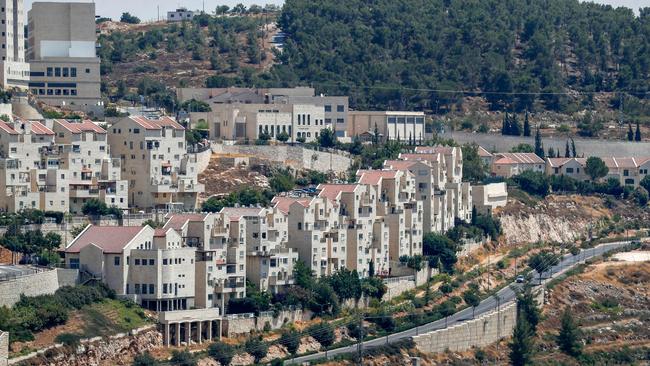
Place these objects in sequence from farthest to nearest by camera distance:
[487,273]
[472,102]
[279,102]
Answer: [472,102]
[279,102]
[487,273]

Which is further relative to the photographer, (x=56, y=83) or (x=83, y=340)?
(x=56, y=83)

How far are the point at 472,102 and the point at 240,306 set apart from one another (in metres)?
56.9

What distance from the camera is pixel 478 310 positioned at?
9756 cm

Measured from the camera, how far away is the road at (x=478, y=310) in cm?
8600

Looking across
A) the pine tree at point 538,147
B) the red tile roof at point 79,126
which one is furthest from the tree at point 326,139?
the red tile roof at point 79,126

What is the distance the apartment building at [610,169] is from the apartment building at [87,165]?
1369 inches

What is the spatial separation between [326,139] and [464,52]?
34.4 m

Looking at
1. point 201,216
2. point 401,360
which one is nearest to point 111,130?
point 201,216

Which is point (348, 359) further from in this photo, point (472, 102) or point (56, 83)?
point (472, 102)

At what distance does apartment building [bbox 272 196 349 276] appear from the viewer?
308 feet

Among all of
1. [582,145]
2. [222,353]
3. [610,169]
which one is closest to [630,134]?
[582,145]

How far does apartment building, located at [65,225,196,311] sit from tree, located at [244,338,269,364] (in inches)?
123

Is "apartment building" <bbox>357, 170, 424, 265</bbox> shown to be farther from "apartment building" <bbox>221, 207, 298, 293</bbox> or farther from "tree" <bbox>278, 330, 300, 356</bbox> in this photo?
"tree" <bbox>278, 330, 300, 356</bbox>

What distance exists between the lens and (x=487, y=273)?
344 ft
